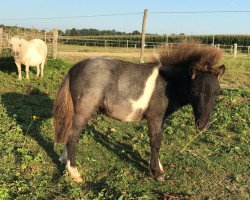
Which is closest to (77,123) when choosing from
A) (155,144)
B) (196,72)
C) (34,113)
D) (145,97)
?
(145,97)

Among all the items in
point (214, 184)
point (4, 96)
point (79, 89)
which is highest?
point (79, 89)

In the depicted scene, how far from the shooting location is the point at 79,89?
478 centimetres

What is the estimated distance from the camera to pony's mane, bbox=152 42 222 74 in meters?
4.64

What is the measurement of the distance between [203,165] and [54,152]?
8.22 feet

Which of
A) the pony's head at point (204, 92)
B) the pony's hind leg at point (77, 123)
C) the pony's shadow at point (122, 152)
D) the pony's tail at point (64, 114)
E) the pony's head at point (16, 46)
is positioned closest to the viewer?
the pony's head at point (204, 92)

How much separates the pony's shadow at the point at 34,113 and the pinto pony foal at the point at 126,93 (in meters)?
0.88

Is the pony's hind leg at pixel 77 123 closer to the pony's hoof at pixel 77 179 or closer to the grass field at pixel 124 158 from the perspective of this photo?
the pony's hoof at pixel 77 179

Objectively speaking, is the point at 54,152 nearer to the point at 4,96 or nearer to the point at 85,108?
the point at 85,108

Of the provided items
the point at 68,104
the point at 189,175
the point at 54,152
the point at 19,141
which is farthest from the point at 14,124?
the point at 189,175

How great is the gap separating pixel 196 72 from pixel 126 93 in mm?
1040

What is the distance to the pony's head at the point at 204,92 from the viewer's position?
14.4ft

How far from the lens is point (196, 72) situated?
451cm

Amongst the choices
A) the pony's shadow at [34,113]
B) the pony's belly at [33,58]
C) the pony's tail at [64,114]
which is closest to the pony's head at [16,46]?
the pony's belly at [33,58]

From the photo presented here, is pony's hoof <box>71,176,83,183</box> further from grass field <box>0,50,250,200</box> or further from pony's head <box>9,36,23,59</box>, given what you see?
pony's head <box>9,36,23,59</box>
